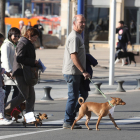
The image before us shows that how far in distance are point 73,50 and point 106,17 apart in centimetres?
2709

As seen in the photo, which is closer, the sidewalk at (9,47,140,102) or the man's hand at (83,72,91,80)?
the man's hand at (83,72,91,80)

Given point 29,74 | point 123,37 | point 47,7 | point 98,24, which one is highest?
point 47,7

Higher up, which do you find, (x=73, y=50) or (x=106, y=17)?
(x=106, y=17)

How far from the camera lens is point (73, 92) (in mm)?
6789

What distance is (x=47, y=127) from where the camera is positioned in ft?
23.6

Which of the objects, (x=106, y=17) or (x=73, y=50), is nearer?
(x=73, y=50)

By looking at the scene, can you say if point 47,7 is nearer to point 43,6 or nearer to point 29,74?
point 43,6

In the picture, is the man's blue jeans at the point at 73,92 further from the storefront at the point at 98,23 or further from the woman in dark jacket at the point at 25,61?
the storefront at the point at 98,23

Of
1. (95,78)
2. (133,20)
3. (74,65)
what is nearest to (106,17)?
(133,20)

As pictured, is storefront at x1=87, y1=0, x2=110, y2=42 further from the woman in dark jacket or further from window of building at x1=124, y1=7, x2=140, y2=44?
the woman in dark jacket

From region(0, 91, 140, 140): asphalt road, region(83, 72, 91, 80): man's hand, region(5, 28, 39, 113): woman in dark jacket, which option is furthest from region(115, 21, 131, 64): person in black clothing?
region(83, 72, 91, 80): man's hand

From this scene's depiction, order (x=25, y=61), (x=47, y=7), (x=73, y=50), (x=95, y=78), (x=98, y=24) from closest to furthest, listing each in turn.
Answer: (x=73, y=50)
(x=25, y=61)
(x=95, y=78)
(x=98, y=24)
(x=47, y=7)

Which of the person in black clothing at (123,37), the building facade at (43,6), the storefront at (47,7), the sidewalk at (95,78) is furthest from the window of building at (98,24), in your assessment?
the storefront at (47,7)

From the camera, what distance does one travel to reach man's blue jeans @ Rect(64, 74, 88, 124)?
6.78m
